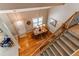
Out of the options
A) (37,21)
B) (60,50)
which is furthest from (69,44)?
(37,21)

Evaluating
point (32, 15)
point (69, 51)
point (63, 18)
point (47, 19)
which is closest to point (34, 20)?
point (32, 15)

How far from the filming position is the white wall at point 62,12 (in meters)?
4.69

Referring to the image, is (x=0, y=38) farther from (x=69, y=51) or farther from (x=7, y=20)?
(x=69, y=51)

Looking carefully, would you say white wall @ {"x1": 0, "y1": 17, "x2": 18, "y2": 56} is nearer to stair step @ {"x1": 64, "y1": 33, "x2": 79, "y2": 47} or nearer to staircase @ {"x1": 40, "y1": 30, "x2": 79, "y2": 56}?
staircase @ {"x1": 40, "y1": 30, "x2": 79, "y2": 56}

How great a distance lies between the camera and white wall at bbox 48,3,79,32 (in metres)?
4.69

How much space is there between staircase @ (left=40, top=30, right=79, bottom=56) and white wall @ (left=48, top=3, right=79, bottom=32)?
1354 millimetres

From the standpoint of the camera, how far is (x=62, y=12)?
5.64m

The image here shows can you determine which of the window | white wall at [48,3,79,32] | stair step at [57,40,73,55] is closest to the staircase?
stair step at [57,40,73,55]

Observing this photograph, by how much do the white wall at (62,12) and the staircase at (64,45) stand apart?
1.35 metres

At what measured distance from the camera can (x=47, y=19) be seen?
7641 mm

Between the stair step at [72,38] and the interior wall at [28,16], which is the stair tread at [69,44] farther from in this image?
the interior wall at [28,16]

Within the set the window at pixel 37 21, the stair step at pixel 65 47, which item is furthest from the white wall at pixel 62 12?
the stair step at pixel 65 47

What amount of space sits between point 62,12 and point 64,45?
2.59 meters

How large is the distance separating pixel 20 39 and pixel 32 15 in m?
1.85
